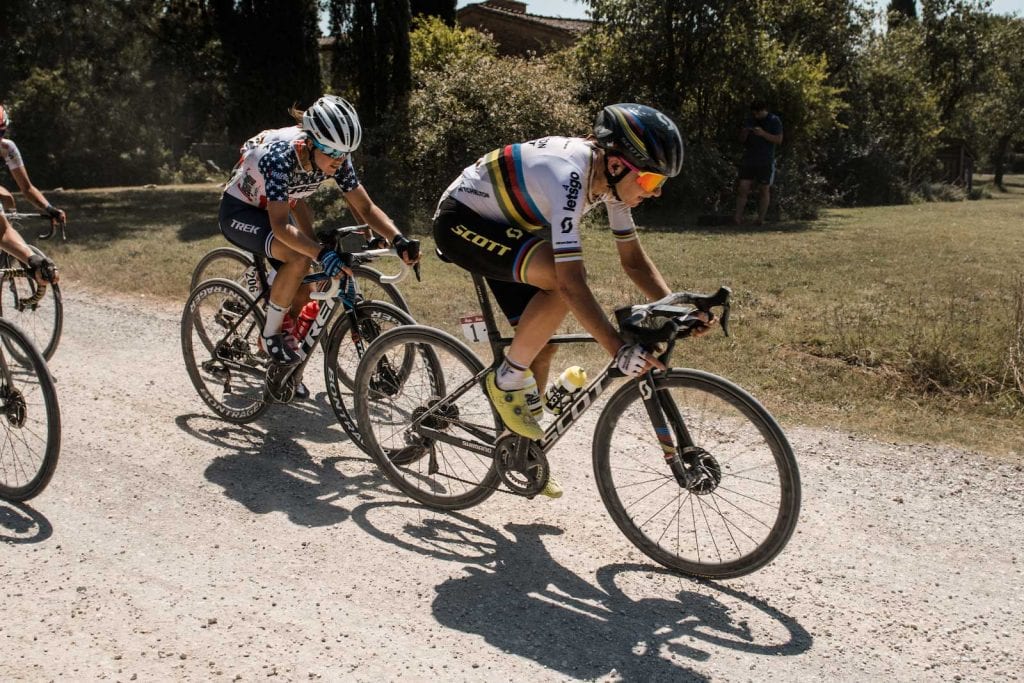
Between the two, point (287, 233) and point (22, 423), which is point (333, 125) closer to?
point (287, 233)

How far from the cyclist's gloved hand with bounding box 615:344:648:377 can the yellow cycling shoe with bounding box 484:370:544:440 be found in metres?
0.70

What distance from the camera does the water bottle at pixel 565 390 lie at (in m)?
4.35

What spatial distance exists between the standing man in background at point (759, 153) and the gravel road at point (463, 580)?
37.1 feet

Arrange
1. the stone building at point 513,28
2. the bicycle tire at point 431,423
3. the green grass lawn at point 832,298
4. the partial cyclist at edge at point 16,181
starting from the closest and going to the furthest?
the bicycle tire at point 431,423
the green grass lawn at point 832,298
the partial cyclist at edge at point 16,181
the stone building at point 513,28

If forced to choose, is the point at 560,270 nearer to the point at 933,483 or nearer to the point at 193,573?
A: the point at 193,573

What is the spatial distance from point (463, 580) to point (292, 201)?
3.17 m

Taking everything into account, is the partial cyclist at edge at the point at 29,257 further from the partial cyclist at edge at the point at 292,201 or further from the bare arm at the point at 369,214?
the bare arm at the point at 369,214

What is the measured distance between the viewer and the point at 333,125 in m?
5.27

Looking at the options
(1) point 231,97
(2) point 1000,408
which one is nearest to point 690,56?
(1) point 231,97

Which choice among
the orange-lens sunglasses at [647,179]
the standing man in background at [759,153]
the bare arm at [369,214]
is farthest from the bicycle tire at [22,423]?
the standing man in background at [759,153]

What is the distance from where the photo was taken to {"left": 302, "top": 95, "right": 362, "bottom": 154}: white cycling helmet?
17.3 feet

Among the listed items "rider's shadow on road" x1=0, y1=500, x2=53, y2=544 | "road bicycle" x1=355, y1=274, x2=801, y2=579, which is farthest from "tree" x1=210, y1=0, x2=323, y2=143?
"road bicycle" x1=355, y1=274, x2=801, y2=579

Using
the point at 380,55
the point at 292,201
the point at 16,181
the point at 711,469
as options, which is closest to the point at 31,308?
the point at 16,181

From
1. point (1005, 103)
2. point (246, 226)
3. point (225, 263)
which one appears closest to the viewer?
point (246, 226)
